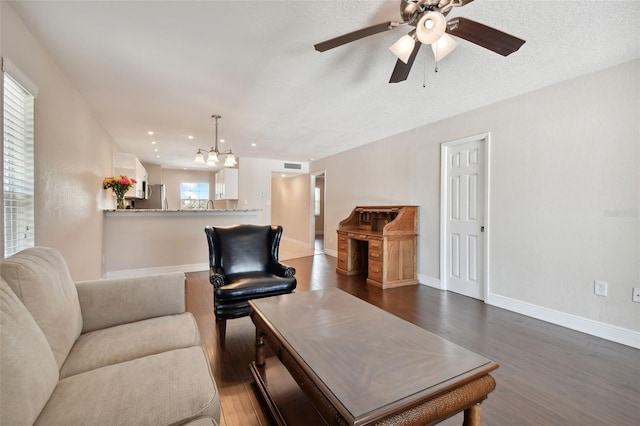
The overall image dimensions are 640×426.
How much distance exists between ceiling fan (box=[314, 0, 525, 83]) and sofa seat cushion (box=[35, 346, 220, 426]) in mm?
1883

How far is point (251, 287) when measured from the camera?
2322mm

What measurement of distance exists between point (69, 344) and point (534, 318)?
382 cm

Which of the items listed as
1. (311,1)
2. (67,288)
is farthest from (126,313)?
(311,1)

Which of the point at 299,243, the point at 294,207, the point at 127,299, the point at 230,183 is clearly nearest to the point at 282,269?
the point at 127,299

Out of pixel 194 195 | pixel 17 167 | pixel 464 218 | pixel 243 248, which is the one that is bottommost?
pixel 243 248

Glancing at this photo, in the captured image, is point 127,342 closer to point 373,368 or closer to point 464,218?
point 373,368

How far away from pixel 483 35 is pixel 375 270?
314 cm

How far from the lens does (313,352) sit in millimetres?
1261

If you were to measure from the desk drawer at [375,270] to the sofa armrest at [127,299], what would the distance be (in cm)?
285

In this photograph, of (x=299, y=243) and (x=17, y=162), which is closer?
(x=17, y=162)

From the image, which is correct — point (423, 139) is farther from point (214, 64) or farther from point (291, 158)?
point (291, 158)

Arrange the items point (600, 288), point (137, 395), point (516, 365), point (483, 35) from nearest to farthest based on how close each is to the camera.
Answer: point (137, 395) < point (483, 35) < point (516, 365) < point (600, 288)

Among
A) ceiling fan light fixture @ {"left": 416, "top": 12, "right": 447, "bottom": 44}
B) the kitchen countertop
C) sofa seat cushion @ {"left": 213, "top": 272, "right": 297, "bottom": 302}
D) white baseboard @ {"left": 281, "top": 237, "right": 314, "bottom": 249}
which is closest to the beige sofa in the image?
sofa seat cushion @ {"left": 213, "top": 272, "right": 297, "bottom": 302}

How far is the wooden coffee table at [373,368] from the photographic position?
96cm
